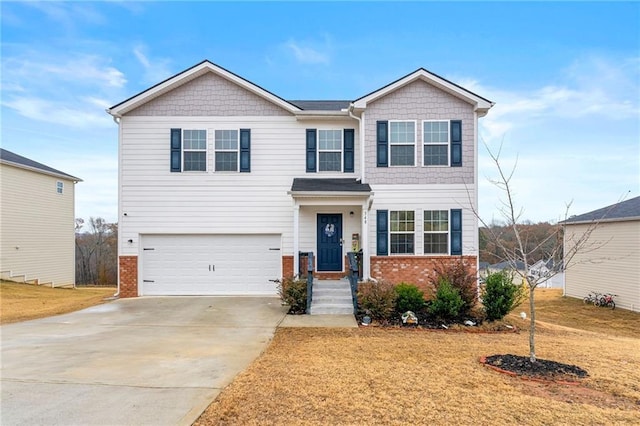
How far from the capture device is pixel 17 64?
50.9 ft

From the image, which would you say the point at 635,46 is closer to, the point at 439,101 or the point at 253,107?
the point at 439,101

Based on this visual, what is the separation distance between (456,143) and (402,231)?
3724mm

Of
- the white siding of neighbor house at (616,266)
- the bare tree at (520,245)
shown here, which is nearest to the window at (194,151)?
the bare tree at (520,245)

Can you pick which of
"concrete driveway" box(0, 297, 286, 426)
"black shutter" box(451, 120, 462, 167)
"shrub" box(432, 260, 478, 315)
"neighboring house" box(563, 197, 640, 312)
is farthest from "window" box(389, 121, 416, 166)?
"neighboring house" box(563, 197, 640, 312)

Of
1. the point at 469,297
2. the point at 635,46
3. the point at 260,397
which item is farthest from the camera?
the point at 635,46

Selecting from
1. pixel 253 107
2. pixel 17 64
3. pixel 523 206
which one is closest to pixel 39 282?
pixel 17 64

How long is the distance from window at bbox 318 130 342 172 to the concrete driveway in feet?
18.2

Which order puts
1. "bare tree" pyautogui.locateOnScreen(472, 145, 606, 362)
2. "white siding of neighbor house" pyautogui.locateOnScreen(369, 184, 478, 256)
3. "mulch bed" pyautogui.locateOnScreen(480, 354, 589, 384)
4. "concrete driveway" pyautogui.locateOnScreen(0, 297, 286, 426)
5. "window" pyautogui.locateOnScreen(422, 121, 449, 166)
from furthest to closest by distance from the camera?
"window" pyautogui.locateOnScreen(422, 121, 449, 166), "white siding of neighbor house" pyautogui.locateOnScreen(369, 184, 478, 256), "bare tree" pyautogui.locateOnScreen(472, 145, 606, 362), "mulch bed" pyautogui.locateOnScreen(480, 354, 589, 384), "concrete driveway" pyautogui.locateOnScreen(0, 297, 286, 426)

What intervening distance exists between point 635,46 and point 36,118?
92.5 feet

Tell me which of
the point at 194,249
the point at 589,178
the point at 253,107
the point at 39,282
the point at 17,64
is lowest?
the point at 39,282

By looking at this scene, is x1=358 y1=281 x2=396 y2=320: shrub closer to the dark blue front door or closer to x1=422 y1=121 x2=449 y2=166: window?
the dark blue front door

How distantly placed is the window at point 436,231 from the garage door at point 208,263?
539 cm

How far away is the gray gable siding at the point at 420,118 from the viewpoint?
1383 cm

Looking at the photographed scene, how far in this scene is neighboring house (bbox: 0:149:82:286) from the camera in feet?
67.8
